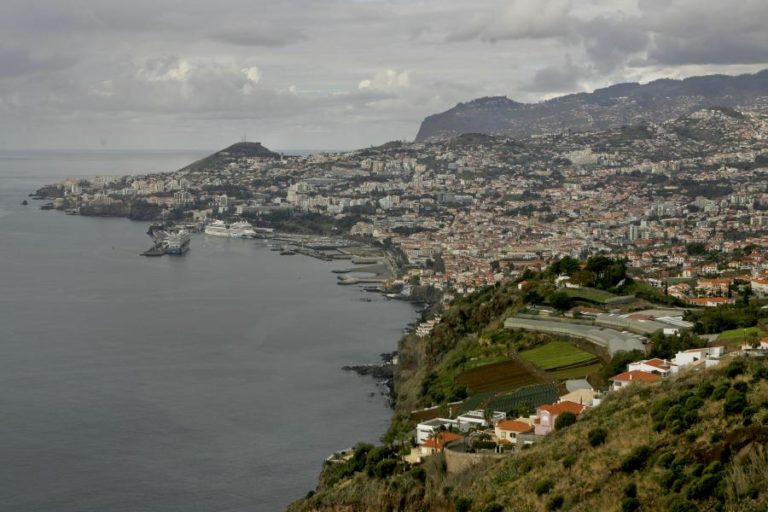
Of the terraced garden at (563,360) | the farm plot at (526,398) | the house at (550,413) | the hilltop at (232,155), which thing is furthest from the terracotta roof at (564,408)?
the hilltop at (232,155)

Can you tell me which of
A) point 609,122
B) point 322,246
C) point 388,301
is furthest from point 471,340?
point 609,122

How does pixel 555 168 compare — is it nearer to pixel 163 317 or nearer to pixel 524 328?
pixel 163 317

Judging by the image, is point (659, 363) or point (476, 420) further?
point (659, 363)

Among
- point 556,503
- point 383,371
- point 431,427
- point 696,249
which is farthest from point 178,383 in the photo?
point 696,249

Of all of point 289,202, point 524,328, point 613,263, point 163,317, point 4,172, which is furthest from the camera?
point 4,172

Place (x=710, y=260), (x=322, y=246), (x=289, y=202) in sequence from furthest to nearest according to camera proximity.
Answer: (x=289, y=202), (x=322, y=246), (x=710, y=260)

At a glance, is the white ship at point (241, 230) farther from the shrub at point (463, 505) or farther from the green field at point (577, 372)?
the shrub at point (463, 505)

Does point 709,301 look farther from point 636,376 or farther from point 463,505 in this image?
point 463,505
